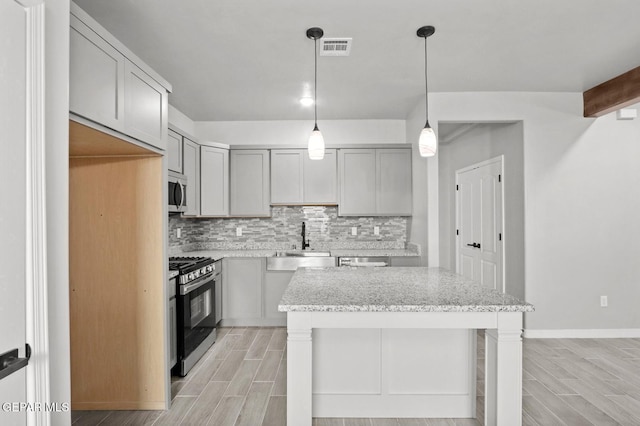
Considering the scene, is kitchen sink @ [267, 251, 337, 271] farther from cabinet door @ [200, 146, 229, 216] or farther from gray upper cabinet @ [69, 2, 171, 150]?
gray upper cabinet @ [69, 2, 171, 150]

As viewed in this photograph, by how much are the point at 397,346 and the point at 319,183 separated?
283 cm

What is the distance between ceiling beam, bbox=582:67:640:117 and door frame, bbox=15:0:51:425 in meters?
4.42

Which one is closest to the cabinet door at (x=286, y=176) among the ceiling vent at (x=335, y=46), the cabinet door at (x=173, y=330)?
the ceiling vent at (x=335, y=46)

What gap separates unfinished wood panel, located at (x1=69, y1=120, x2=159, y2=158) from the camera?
1887 millimetres

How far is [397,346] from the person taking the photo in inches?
93.0

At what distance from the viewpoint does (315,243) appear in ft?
16.8

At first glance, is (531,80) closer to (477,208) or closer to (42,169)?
(477,208)

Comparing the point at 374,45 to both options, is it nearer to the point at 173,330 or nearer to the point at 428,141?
the point at 428,141

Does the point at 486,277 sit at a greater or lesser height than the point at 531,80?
lesser

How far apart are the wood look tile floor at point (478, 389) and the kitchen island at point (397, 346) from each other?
0.50ft

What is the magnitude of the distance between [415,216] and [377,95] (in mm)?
1548

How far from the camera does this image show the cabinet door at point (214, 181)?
15.1 ft

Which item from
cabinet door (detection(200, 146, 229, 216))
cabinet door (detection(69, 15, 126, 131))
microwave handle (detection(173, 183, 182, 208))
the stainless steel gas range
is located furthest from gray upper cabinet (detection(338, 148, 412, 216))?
cabinet door (detection(69, 15, 126, 131))

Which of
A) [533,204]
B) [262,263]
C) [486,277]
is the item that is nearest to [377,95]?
[533,204]
